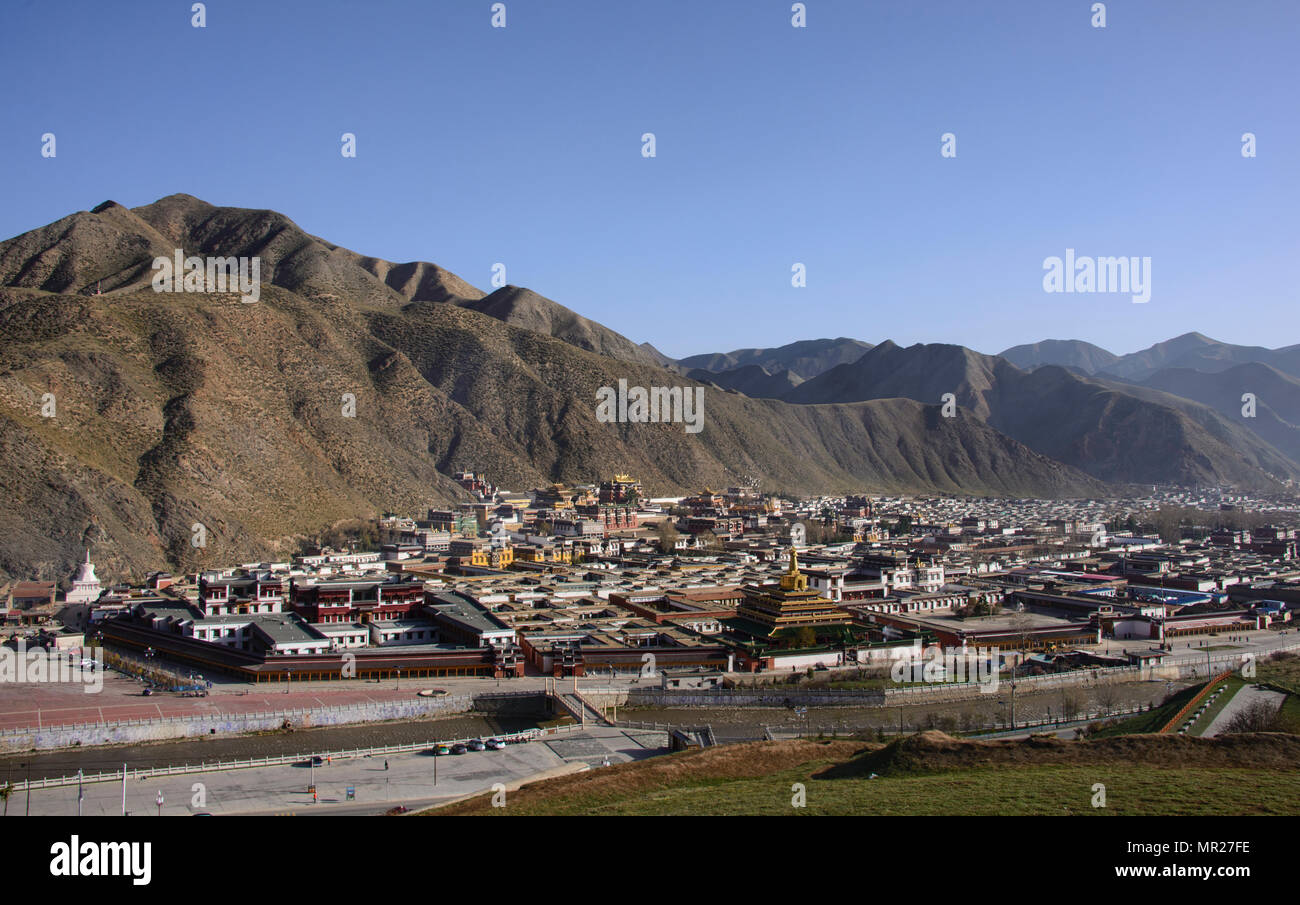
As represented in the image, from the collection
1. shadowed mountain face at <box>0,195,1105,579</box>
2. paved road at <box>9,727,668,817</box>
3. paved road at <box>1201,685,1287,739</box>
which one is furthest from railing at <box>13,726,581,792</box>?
shadowed mountain face at <box>0,195,1105,579</box>

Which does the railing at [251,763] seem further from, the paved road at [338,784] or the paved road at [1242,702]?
the paved road at [1242,702]

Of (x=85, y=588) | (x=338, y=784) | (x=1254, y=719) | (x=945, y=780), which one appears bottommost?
(x=338, y=784)

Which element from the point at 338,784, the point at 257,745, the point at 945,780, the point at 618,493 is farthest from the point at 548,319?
the point at 945,780

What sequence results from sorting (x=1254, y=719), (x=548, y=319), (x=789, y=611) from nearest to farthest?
(x=1254, y=719) → (x=789, y=611) → (x=548, y=319)

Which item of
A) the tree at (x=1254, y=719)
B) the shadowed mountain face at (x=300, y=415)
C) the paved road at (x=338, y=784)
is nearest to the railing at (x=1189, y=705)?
the tree at (x=1254, y=719)

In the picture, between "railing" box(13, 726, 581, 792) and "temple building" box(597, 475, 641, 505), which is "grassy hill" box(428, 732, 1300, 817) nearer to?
"railing" box(13, 726, 581, 792)

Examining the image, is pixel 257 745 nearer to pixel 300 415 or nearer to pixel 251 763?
pixel 251 763

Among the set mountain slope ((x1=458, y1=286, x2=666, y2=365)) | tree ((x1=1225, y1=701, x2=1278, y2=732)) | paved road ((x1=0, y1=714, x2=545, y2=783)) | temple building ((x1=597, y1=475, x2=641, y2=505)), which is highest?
mountain slope ((x1=458, y1=286, x2=666, y2=365))
